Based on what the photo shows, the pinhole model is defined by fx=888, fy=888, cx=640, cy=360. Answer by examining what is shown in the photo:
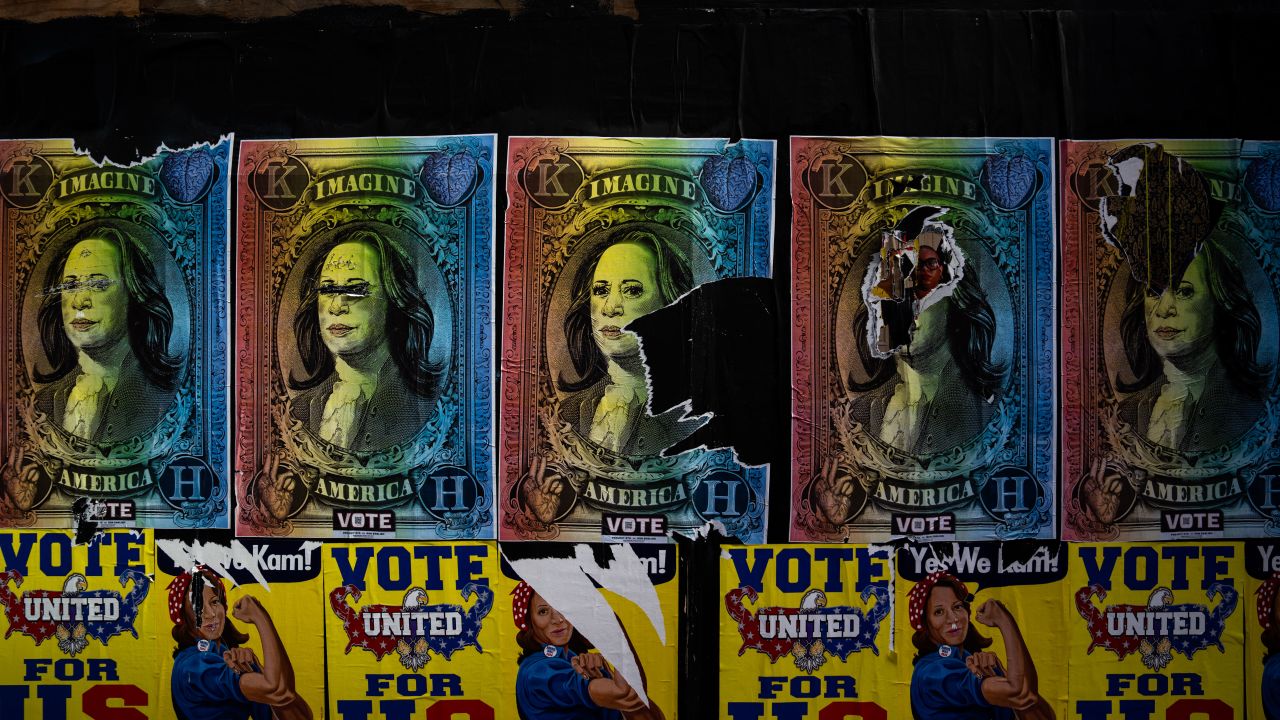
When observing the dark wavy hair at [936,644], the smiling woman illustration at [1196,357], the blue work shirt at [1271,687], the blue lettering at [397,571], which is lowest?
the blue work shirt at [1271,687]

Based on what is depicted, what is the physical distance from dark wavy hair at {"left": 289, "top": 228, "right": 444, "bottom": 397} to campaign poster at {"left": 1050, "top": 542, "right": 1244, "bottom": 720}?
288 cm

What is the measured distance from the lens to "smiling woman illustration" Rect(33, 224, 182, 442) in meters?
3.84

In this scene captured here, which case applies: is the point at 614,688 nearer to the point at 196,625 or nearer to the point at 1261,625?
the point at 196,625

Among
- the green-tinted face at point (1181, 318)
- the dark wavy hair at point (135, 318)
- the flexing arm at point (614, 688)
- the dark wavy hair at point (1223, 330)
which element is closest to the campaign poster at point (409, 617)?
the flexing arm at point (614, 688)

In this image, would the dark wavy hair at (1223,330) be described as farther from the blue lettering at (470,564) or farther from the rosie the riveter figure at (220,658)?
the rosie the riveter figure at (220,658)

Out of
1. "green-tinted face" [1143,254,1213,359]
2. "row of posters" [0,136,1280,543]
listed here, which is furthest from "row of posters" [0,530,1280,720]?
"green-tinted face" [1143,254,1213,359]

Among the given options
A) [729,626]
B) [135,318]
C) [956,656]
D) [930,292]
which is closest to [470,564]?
[729,626]

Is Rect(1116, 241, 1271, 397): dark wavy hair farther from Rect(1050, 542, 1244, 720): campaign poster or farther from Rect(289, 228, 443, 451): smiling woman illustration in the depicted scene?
Rect(289, 228, 443, 451): smiling woman illustration

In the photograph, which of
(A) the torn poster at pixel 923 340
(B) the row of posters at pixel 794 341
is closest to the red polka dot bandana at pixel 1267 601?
(B) the row of posters at pixel 794 341

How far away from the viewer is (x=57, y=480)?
3867mm

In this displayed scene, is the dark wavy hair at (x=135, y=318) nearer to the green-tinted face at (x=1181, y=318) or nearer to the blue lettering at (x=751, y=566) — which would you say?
the blue lettering at (x=751, y=566)

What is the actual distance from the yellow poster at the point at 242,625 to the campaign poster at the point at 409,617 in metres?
0.11

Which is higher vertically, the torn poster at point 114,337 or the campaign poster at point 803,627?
the torn poster at point 114,337

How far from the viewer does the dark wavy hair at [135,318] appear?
3.84m
